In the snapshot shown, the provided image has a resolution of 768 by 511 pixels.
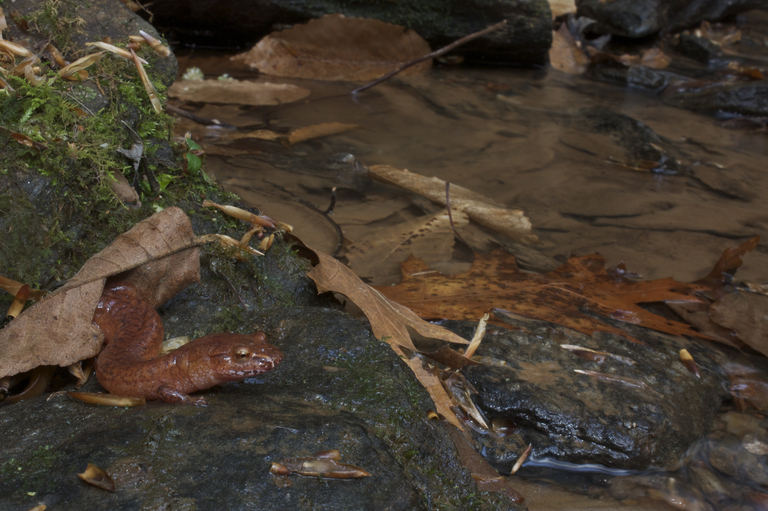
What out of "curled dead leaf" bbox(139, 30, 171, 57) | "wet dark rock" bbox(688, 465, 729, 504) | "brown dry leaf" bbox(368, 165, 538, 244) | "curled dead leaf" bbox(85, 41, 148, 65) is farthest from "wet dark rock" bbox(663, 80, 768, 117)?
"curled dead leaf" bbox(85, 41, 148, 65)

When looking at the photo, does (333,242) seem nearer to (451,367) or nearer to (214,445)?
(451,367)

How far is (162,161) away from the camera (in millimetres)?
2865

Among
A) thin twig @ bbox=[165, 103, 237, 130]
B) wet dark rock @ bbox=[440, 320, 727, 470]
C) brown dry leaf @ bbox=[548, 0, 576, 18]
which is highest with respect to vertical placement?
brown dry leaf @ bbox=[548, 0, 576, 18]

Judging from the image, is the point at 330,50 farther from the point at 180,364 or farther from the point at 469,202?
the point at 180,364

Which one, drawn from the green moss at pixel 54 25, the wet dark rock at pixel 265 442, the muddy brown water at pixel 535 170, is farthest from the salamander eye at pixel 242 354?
the green moss at pixel 54 25

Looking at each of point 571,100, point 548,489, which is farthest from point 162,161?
point 571,100

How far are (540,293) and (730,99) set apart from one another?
6038 millimetres

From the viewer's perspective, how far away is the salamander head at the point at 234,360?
6.77 ft

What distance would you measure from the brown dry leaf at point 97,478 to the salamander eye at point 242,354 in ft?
1.97

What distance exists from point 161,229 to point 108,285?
327 mm

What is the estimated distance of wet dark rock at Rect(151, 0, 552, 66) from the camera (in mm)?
8008

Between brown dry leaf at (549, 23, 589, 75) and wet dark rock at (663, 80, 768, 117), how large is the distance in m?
1.99

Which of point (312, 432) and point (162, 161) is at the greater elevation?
point (162, 161)

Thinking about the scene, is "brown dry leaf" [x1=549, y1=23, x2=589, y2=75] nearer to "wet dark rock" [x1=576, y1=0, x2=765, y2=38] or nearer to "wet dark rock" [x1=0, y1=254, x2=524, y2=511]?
"wet dark rock" [x1=576, y1=0, x2=765, y2=38]
